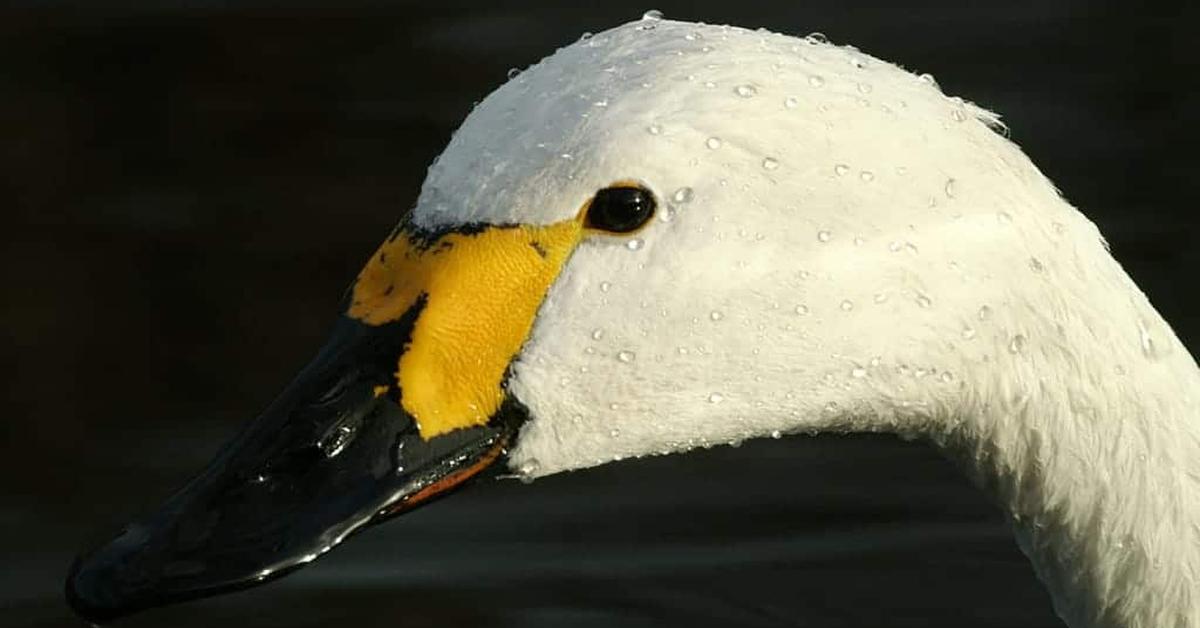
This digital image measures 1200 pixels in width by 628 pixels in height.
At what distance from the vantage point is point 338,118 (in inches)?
431

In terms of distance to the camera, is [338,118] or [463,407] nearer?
[463,407]

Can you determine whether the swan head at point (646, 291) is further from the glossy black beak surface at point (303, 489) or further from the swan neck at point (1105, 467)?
the swan neck at point (1105, 467)

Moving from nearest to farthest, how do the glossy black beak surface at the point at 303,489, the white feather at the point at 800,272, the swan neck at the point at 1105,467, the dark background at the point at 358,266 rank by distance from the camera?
1. the white feather at the point at 800,272
2. the glossy black beak surface at the point at 303,489
3. the swan neck at the point at 1105,467
4. the dark background at the point at 358,266

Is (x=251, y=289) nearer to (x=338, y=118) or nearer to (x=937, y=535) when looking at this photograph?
(x=338, y=118)

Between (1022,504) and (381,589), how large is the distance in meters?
3.36

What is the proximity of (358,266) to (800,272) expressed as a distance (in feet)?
15.9

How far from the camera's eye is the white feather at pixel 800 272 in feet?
16.9

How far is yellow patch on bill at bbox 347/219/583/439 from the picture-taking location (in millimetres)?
5219

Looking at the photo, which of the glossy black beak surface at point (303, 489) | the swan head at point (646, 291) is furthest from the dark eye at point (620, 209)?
the glossy black beak surface at point (303, 489)

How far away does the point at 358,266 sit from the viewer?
9.91 m

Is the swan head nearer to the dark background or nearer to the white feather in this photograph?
the white feather

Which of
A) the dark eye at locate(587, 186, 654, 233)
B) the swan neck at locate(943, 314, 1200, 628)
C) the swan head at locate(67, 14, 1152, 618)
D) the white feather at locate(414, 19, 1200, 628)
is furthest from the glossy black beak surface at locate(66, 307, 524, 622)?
the swan neck at locate(943, 314, 1200, 628)

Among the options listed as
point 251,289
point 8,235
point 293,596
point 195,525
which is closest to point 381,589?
point 293,596

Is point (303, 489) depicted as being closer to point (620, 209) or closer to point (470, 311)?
point (470, 311)
